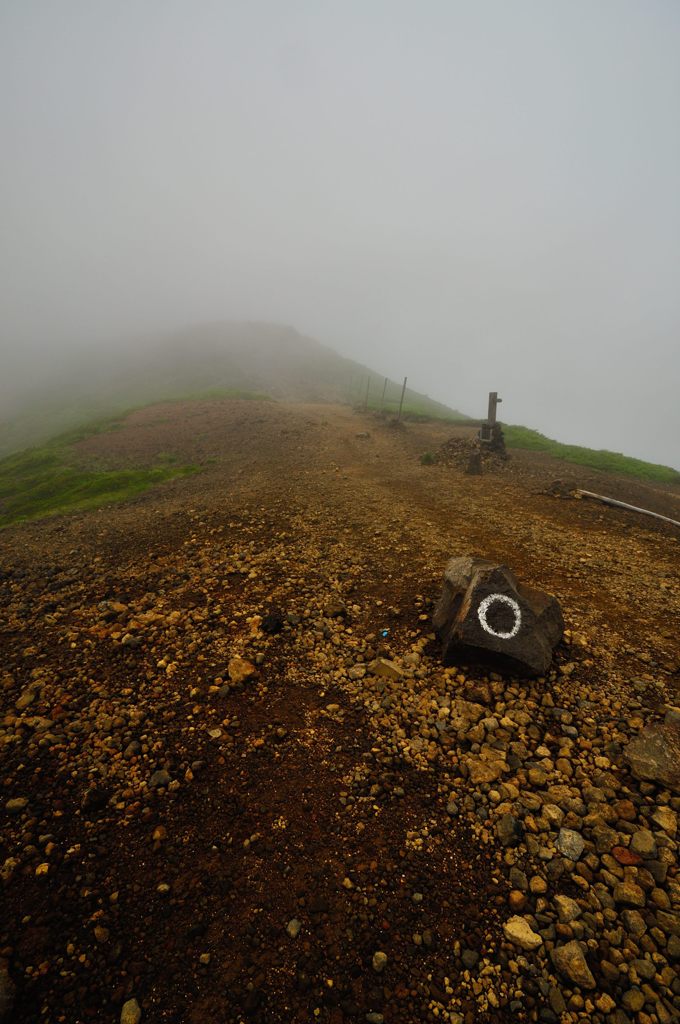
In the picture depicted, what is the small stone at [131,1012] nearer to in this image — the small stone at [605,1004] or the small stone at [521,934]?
the small stone at [521,934]

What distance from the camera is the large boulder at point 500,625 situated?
257 inches

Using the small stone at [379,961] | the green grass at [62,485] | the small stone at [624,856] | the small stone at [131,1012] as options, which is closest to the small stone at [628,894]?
the small stone at [624,856]

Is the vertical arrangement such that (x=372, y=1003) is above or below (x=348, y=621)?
below

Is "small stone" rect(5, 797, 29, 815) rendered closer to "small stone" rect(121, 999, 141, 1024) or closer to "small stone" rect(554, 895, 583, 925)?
"small stone" rect(121, 999, 141, 1024)

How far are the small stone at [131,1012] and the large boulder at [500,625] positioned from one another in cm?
511

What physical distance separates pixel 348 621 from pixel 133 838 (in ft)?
14.6

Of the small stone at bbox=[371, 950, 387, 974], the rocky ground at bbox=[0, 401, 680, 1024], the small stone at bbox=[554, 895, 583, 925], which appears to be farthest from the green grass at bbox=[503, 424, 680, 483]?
the small stone at bbox=[371, 950, 387, 974]

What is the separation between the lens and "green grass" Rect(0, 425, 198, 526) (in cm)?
1657

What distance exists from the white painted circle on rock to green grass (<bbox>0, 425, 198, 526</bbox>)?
48.3ft

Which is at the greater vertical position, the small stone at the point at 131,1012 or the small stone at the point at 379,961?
the small stone at the point at 379,961

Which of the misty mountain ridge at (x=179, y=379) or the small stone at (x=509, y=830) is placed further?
the misty mountain ridge at (x=179, y=379)

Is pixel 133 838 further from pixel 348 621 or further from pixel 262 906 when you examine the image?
pixel 348 621

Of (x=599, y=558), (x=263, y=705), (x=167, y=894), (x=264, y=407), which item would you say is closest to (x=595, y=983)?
(x=167, y=894)

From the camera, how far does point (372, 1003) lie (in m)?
3.47
